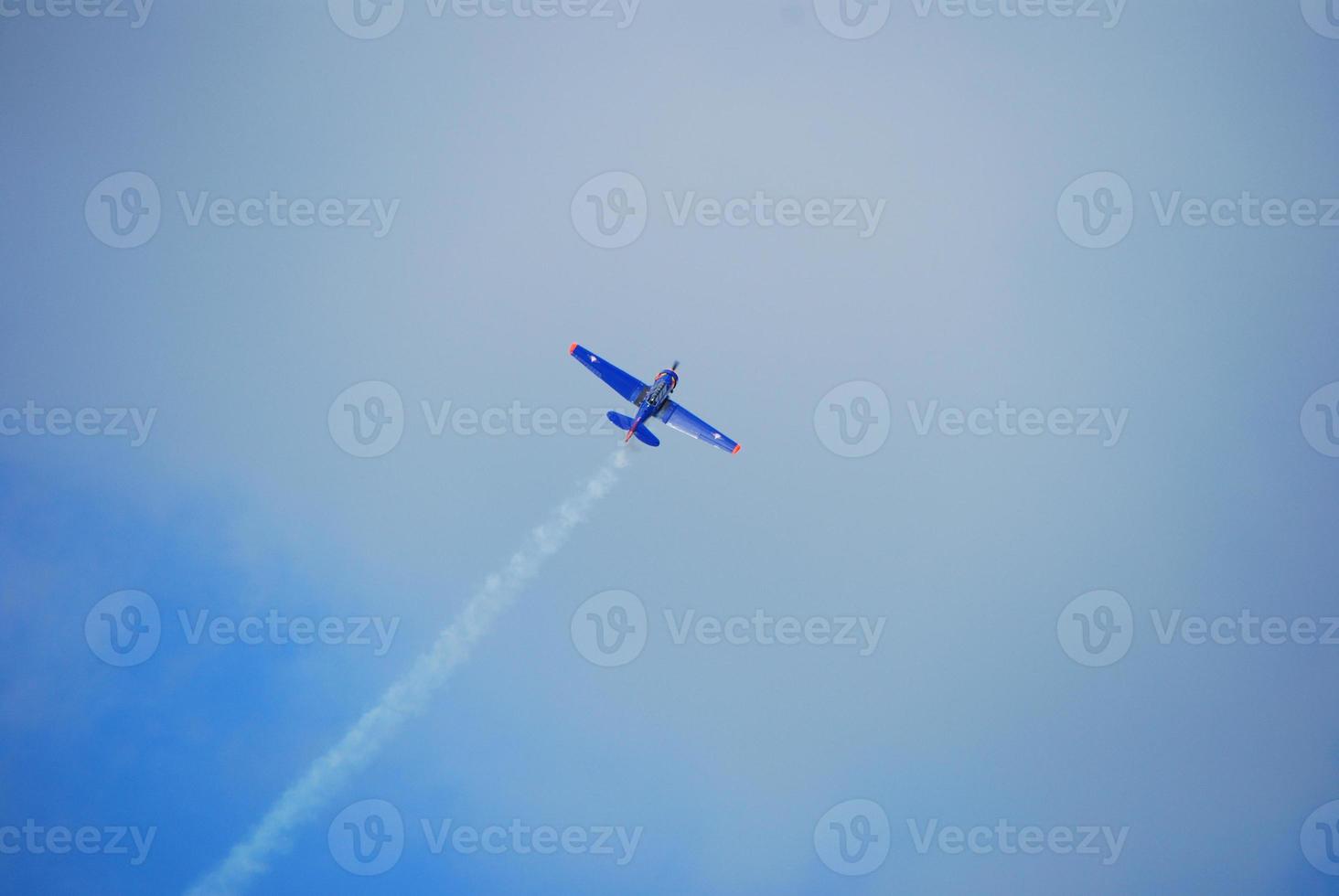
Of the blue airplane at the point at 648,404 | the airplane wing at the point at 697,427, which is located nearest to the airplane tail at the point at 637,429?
the blue airplane at the point at 648,404

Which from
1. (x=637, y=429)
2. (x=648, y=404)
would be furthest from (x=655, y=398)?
(x=637, y=429)

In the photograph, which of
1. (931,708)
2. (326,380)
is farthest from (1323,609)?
(326,380)

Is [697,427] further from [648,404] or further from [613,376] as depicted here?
[613,376]

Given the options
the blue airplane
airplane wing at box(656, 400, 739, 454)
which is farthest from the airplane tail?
airplane wing at box(656, 400, 739, 454)

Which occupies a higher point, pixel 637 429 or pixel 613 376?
pixel 613 376

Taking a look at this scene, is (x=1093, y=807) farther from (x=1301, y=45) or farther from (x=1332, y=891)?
(x=1301, y=45)

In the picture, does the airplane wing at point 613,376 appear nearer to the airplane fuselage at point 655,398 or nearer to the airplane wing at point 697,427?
the airplane fuselage at point 655,398
